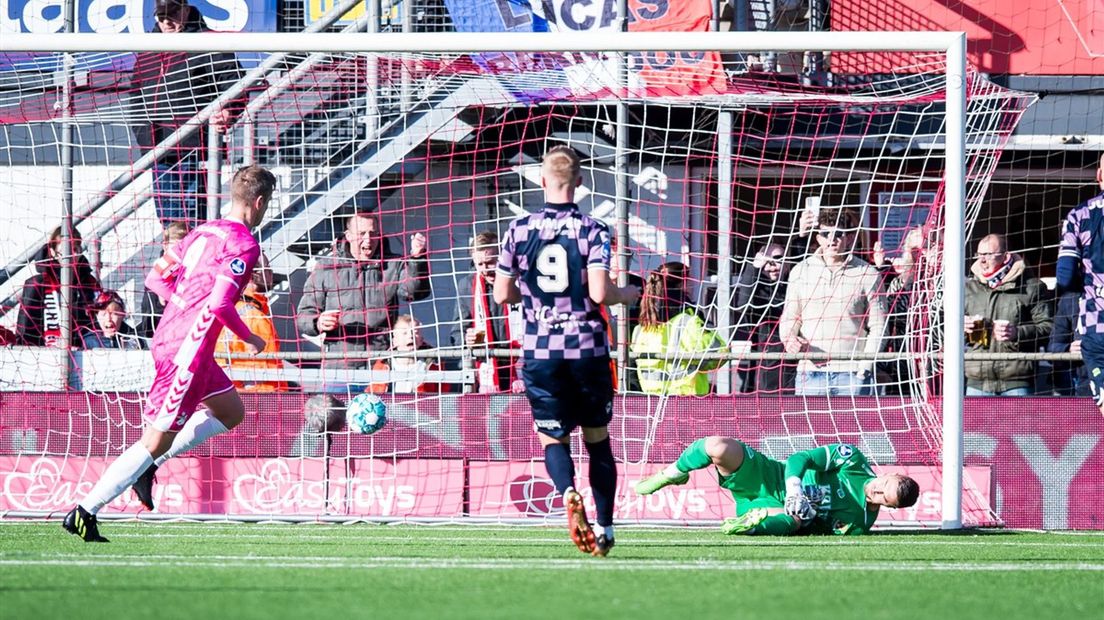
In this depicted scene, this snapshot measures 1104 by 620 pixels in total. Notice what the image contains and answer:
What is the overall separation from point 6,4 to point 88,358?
4116 millimetres

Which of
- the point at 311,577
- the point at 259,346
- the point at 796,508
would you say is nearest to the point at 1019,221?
the point at 796,508

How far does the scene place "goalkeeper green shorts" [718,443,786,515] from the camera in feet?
28.0

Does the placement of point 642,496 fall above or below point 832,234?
below

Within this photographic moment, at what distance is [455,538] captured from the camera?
7.93 m

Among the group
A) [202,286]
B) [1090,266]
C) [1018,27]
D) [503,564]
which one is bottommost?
[503,564]

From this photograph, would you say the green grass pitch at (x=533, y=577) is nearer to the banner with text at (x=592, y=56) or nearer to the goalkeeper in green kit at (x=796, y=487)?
the goalkeeper in green kit at (x=796, y=487)

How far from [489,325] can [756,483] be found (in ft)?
8.46

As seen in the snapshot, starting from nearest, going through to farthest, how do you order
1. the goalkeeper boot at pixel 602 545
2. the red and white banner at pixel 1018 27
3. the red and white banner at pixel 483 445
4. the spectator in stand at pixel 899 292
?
1. the goalkeeper boot at pixel 602 545
2. the red and white banner at pixel 483 445
3. the spectator in stand at pixel 899 292
4. the red and white banner at pixel 1018 27

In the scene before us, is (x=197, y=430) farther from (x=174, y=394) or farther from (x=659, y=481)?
(x=659, y=481)

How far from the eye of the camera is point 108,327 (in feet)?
33.7

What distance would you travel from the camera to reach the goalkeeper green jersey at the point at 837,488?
8383mm

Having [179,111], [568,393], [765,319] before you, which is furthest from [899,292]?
[179,111]

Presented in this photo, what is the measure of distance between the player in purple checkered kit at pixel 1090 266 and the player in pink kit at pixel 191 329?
4.54m

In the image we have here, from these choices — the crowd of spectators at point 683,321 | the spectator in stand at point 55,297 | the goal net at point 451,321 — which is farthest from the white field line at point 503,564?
the spectator in stand at point 55,297
